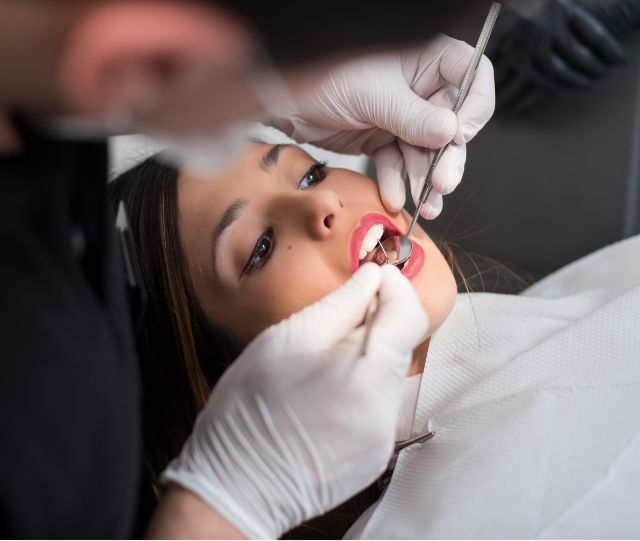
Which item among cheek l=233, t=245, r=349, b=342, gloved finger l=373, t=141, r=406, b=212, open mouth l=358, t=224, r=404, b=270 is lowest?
cheek l=233, t=245, r=349, b=342

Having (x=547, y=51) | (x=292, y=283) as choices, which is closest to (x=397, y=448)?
(x=292, y=283)

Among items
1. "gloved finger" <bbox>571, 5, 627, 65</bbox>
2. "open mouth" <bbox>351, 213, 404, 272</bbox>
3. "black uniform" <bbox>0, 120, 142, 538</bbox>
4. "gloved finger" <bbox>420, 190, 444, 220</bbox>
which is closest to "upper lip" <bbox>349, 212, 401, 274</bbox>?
"open mouth" <bbox>351, 213, 404, 272</bbox>

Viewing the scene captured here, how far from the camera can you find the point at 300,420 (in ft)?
2.59

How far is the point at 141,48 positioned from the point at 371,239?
0.69 metres

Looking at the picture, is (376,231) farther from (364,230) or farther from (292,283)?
(292,283)

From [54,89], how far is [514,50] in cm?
135

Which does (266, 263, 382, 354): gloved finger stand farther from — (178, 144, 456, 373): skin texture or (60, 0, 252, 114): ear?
(60, 0, 252, 114): ear

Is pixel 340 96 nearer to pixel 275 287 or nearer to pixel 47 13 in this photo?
pixel 275 287

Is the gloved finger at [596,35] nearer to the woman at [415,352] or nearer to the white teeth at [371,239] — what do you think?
the woman at [415,352]

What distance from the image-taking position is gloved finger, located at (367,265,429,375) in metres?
0.81

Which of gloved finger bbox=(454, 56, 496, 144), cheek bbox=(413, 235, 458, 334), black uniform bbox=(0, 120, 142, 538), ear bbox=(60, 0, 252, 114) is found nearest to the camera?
ear bbox=(60, 0, 252, 114)

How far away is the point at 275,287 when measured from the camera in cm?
101

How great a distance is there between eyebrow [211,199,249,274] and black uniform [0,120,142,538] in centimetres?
35

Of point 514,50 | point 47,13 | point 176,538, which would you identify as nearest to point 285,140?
point 514,50
